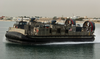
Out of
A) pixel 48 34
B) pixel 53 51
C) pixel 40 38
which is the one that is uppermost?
pixel 48 34

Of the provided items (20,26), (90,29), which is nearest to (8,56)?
(20,26)

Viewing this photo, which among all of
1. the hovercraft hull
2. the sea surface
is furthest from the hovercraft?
the sea surface

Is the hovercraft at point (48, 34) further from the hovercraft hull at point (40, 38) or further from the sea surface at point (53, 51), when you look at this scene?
the sea surface at point (53, 51)

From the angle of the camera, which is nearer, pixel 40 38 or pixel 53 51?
pixel 53 51

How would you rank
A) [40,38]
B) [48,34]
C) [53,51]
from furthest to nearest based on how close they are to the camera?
[48,34]
[40,38]
[53,51]

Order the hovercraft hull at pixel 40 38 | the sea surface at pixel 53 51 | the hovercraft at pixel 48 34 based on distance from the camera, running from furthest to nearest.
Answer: the hovercraft at pixel 48 34, the hovercraft hull at pixel 40 38, the sea surface at pixel 53 51

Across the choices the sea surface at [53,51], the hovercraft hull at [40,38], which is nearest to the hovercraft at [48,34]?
the hovercraft hull at [40,38]

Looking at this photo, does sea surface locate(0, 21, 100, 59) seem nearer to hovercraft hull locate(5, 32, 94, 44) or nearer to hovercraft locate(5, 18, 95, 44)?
hovercraft hull locate(5, 32, 94, 44)

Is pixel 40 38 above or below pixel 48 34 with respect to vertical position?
below

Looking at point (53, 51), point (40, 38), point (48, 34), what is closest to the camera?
point (53, 51)

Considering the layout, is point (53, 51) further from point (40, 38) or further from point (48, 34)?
point (48, 34)

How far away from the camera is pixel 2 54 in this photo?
27.2 m

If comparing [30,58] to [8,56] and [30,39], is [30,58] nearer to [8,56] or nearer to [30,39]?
[8,56]

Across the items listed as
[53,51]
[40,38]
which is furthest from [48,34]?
[53,51]
